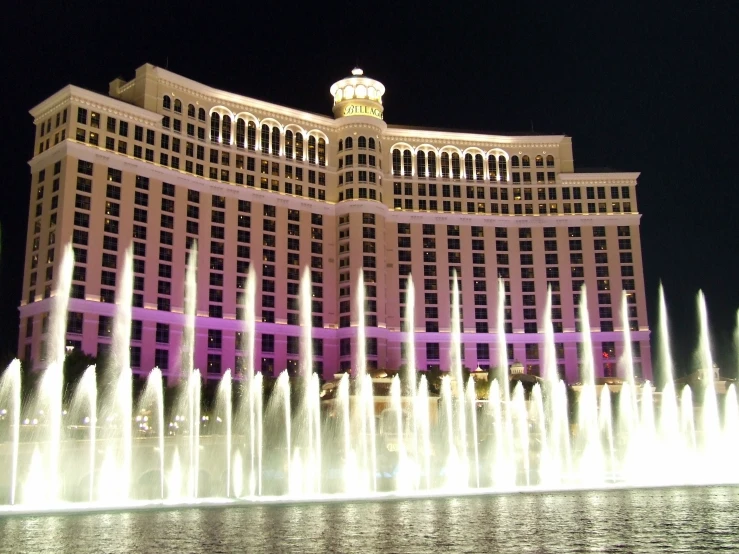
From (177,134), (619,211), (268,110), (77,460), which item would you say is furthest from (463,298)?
(77,460)

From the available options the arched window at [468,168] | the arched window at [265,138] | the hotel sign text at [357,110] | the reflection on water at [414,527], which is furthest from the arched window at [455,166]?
the reflection on water at [414,527]

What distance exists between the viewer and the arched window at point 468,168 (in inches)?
4599

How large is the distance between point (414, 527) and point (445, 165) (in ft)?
302

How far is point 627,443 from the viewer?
2687 inches

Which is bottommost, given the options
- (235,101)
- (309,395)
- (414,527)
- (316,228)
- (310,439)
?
(414,527)

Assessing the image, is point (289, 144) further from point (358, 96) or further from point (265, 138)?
point (358, 96)

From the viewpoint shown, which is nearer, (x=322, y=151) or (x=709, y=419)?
(x=709, y=419)

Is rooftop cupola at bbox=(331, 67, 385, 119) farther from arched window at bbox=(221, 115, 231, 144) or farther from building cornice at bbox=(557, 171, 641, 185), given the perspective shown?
building cornice at bbox=(557, 171, 641, 185)

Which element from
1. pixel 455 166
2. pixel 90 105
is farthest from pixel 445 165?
pixel 90 105

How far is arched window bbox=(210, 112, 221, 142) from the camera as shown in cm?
10144

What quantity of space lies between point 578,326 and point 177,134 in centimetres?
5870

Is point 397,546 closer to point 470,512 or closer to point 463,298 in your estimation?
point 470,512

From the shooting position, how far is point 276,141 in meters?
107

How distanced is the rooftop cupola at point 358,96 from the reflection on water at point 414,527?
7926 centimetres
